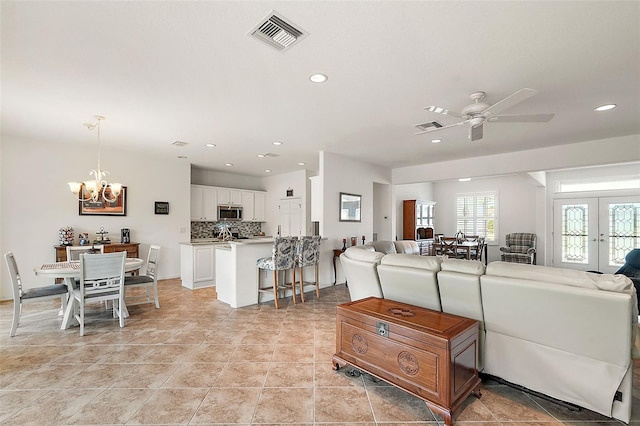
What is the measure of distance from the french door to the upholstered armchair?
1.85 feet

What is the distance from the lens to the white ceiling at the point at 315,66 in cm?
180

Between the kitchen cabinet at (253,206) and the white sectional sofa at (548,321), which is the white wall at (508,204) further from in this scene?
the white sectional sofa at (548,321)

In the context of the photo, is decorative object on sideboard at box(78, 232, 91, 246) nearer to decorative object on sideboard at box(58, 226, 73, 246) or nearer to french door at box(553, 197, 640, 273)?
decorative object on sideboard at box(58, 226, 73, 246)

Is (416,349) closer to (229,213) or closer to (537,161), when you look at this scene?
(537,161)

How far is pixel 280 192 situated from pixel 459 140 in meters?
4.96

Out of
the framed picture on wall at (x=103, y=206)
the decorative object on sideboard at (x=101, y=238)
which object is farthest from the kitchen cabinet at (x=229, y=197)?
the decorative object on sideboard at (x=101, y=238)

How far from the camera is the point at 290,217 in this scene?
26.0 ft

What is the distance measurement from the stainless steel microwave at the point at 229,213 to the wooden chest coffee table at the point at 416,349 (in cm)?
570

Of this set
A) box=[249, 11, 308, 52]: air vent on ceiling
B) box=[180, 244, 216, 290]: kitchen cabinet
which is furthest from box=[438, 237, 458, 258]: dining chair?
box=[249, 11, 308, 52]: air vent on ceiling

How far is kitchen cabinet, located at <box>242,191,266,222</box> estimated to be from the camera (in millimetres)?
8062

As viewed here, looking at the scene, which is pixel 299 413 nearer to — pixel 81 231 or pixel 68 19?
pixel 68 19

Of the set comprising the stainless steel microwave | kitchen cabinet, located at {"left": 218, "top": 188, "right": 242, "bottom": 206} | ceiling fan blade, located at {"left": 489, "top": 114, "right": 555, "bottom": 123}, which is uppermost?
ceiling fan blade, located at {"left": 489, "top": 114, "right": 555, "bottom": 123}

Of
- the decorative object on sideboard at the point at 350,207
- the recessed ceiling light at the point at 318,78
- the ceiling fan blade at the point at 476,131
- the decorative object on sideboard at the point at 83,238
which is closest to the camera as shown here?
the recessed ceiling light at the point at 318,78

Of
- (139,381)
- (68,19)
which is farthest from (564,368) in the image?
(68,19)
